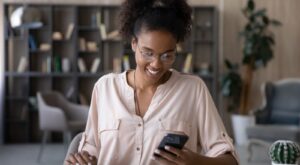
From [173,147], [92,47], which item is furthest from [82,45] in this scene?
[173,147]

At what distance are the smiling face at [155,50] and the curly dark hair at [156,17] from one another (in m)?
0.02

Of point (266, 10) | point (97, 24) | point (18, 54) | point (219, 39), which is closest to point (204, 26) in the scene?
point (219, 39)

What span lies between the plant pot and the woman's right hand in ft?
19.1

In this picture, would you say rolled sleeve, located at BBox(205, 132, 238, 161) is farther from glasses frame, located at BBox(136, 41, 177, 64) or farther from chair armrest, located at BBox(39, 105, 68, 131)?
chair armrest, located at BBox(39, 105, 68, 131)

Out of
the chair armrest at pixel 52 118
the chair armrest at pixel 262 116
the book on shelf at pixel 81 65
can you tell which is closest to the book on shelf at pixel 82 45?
the book on shelf at pixel 81 65

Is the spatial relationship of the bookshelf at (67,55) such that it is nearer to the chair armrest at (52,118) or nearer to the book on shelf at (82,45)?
the book on shelf at (82,45)

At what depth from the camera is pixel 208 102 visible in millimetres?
1661

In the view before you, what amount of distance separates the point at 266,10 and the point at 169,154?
666 cm

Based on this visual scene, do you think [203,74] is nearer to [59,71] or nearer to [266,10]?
[266,10]

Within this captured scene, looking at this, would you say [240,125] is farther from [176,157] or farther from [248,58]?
[176,157]

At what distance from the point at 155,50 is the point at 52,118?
468 cm

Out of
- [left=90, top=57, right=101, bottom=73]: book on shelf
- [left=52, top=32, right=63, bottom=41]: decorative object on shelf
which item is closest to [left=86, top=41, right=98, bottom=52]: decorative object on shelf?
[left=90, top=57, right=101, bottom=73]: book on shelf

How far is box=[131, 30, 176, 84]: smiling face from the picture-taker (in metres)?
1.55

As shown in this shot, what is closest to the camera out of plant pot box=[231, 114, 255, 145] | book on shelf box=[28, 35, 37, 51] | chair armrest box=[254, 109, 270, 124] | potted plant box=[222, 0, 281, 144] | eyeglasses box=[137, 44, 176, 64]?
eyeglasses box=[137, 44, 176, 64]
